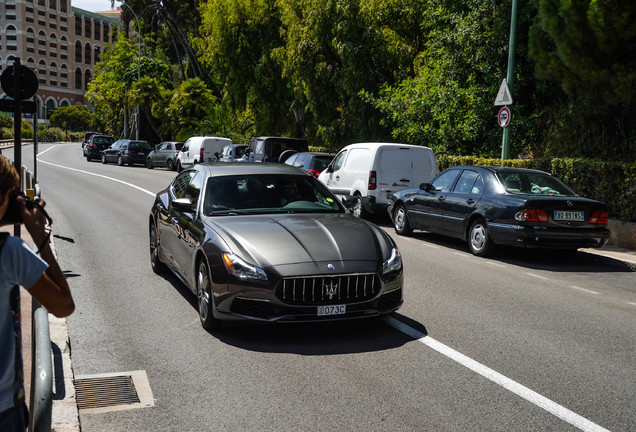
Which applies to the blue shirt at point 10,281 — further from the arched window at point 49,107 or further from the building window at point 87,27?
the building window at point 87,27

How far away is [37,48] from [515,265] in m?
161

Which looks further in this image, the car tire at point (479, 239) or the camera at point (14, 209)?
the car tire at point (479, 239)

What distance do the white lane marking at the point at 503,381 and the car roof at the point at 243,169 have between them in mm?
2151

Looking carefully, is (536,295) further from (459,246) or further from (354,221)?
(459,246)

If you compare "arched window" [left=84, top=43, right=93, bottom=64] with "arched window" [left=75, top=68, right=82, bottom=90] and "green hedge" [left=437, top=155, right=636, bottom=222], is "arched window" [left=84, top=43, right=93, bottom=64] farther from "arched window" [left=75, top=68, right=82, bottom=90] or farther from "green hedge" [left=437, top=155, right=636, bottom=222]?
"green hedge" [left=437, top=155, right=636, bottom=222]

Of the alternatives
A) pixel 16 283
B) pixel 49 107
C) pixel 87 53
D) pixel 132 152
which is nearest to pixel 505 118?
pixel 16 283

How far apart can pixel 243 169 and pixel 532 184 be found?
5719 mm

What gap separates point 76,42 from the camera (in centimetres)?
16562

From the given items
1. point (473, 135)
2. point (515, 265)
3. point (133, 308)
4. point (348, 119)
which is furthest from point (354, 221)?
point (348, 119)

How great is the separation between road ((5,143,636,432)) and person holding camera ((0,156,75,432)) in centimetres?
197

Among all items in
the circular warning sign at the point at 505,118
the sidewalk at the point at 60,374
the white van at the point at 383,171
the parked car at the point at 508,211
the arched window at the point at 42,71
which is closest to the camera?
the sidewalk at the point at 60,374

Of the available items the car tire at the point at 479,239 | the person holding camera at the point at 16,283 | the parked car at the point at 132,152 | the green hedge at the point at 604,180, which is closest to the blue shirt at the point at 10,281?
the person holding camera at the point at 16,283

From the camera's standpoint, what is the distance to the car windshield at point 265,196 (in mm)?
7355

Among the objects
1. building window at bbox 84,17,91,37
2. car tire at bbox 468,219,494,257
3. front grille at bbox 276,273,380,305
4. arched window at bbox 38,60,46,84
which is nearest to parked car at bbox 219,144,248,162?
car tire at bbox 468,219,494,257
